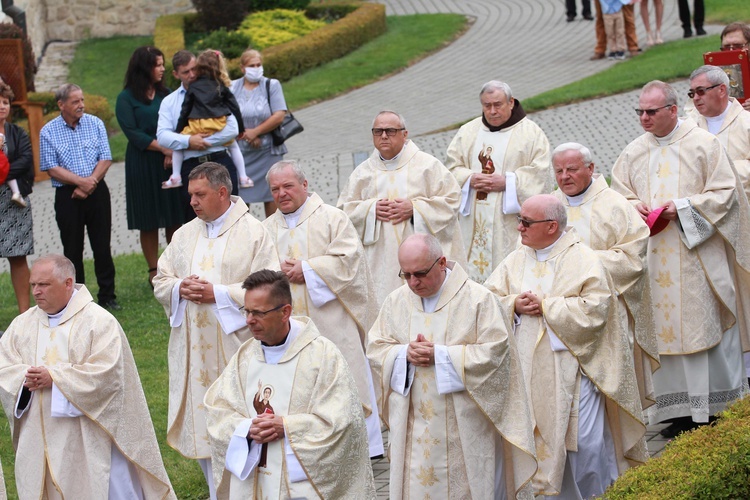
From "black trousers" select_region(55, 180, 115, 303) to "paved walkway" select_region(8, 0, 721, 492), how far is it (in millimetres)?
2796

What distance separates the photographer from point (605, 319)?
26.3ft

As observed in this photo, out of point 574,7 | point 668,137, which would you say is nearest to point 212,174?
point 668,137

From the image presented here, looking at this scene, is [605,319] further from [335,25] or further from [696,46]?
[335,25]

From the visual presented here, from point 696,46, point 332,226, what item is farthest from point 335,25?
point 332,226

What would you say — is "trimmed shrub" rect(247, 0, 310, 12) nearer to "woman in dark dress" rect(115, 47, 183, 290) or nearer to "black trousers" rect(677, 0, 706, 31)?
"black trousers" rect(677, 0, 706, 31)

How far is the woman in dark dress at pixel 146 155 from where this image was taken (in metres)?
12.7

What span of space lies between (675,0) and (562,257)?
20.8m

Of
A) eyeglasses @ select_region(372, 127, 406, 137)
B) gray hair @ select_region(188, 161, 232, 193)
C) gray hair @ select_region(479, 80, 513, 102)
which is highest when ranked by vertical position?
gray hair @ select_region(188, 161, 232, 193)

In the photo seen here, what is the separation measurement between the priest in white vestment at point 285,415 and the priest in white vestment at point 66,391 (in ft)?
3.86

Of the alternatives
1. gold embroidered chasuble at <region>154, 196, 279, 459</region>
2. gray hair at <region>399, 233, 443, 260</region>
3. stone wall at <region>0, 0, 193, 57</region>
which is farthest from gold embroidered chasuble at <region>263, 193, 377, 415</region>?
stone wall at <region>0, 0, 193, 57</region>

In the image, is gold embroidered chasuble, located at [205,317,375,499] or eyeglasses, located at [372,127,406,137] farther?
eyeglasses, located at [372,127,406,137]

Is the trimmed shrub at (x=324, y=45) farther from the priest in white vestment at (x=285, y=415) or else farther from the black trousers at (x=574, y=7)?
the priest in white vestment at (x=285, y=415)

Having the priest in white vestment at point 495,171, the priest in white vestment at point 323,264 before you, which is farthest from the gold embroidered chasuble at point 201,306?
the priest in white vestment at point 495,171

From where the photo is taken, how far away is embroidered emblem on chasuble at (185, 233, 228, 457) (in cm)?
866
